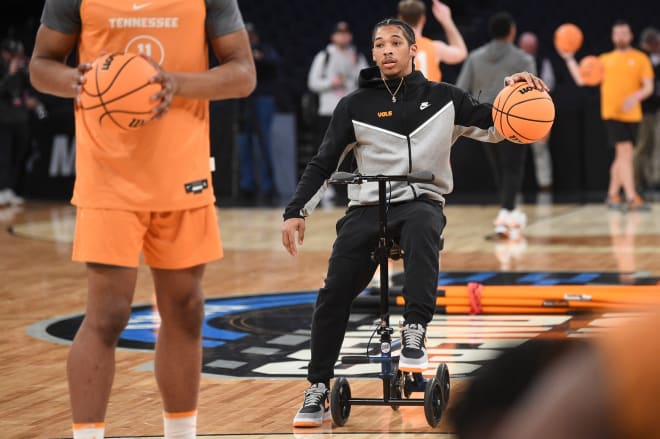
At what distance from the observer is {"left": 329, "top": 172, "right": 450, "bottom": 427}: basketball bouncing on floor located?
4555 millimetres

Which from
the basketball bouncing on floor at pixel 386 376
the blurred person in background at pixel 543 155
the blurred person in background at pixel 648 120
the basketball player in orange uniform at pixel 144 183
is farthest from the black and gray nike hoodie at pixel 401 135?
the blurred person in background at pixel 543 155

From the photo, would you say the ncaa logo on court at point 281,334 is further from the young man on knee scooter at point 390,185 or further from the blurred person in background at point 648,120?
the blurred person in background at point 648,120

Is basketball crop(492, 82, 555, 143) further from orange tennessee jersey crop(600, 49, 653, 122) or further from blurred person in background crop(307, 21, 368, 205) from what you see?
blurred person in background crop(307, 21, 368, 205)

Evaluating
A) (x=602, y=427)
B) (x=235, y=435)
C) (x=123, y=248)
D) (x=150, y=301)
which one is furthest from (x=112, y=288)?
(x=150, y=301)

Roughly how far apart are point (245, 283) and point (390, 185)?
4445 millimetres

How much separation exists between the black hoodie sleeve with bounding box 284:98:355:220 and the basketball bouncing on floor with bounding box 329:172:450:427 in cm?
12

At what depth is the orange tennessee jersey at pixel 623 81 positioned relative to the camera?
14273 mm

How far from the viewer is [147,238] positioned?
3367mm

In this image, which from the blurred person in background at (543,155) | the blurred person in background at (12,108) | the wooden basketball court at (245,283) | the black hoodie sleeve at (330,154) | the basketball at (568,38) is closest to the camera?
the wooden basketball court at (245,283)

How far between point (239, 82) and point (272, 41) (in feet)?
60.8

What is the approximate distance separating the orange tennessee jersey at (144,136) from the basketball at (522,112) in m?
1.69

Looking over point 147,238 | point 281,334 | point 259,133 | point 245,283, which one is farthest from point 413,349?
point 259,133

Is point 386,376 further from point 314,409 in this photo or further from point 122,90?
point 122,90

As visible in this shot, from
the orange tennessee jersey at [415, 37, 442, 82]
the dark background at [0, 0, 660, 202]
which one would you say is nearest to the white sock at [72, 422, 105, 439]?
the orange tennessee jersey at [415, 37, 442, 82]
